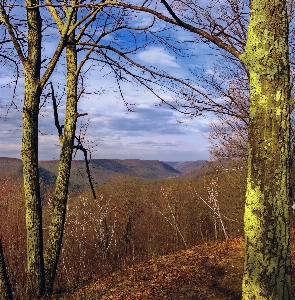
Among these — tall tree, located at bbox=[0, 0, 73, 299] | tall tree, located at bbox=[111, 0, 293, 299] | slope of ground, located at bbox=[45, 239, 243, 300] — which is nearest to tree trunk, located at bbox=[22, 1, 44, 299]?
tall tree, located at bbox=[0, 0, 73, 299]

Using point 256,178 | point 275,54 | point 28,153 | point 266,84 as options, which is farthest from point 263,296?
point 28,153

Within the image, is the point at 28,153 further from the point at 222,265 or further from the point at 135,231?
the point at 135,231

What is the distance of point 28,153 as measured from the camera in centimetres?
583

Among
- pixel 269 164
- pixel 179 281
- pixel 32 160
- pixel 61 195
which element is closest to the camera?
pixel 269 164

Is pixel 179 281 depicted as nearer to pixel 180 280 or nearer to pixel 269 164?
pixel 180 280

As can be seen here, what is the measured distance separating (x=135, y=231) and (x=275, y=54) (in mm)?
14871

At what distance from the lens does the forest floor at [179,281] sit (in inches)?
192

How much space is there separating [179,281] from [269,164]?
321 centimetres

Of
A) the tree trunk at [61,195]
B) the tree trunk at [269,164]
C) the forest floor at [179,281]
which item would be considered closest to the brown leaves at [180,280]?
the forest floor at [179,281]

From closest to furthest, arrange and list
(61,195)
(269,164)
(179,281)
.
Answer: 1. (269,164)
2. (179,281)
3. (61,195)

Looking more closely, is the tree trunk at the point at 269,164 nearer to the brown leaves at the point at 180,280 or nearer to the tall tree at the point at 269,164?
the tall tree at the point at 269,164

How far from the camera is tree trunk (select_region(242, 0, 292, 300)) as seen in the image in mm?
2885

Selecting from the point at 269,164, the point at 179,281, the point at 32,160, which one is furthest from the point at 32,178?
the point at 269,164

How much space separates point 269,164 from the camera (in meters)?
2.89
